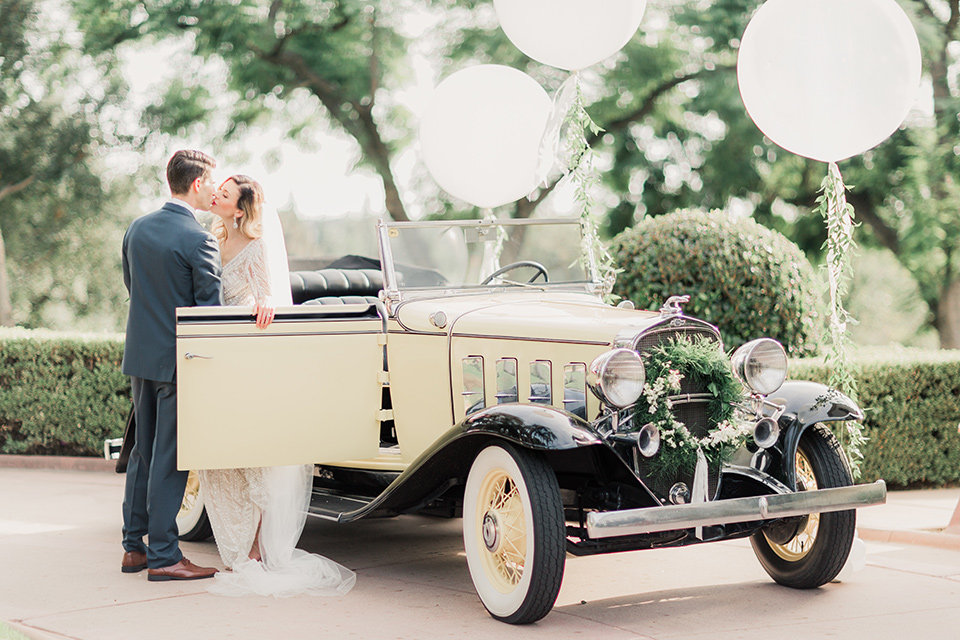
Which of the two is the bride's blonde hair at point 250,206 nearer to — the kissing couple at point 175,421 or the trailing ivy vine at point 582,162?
the kissing couple at point 175,421

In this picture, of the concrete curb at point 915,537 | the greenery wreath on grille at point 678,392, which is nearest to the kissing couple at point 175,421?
the greenery wreath on grille at point 678,392

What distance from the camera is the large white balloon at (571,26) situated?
18.6ft

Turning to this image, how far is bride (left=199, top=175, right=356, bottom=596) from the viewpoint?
179 inches

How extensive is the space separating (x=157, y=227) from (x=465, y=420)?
174 centimetres

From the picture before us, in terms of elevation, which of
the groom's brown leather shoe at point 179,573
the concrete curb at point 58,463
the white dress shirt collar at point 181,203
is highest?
the white dress shirt collar at point 181,203

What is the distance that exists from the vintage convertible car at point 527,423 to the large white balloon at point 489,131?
66.5 inches

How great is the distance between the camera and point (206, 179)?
15.8ft

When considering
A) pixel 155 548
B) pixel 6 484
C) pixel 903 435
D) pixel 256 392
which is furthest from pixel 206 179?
pixel 903 435

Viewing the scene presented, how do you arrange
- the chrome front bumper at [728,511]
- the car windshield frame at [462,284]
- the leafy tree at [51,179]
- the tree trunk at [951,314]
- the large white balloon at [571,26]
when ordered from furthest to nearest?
the leafy tree at [51,179], the tree trunk at [951,314], the large white balloon at [571,26], the car windshield frame at [462,284], the chrome front bumper at [728,511]

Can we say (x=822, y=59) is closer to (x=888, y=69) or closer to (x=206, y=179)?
(x=888, y=69)

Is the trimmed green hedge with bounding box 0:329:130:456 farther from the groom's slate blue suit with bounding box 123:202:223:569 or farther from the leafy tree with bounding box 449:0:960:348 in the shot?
the leafy tree with bounding box 449:0:960:348

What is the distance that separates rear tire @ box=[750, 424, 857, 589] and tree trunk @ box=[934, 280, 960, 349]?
1239 centimetres

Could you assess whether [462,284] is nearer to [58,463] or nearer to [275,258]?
[275,258]

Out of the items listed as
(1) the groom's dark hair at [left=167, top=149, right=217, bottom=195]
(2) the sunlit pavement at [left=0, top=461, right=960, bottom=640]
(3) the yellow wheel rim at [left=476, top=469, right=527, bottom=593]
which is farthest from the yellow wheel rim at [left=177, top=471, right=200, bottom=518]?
(3) the yellow wheel rim at [left=476, top=469, right=527, bottom=593]
